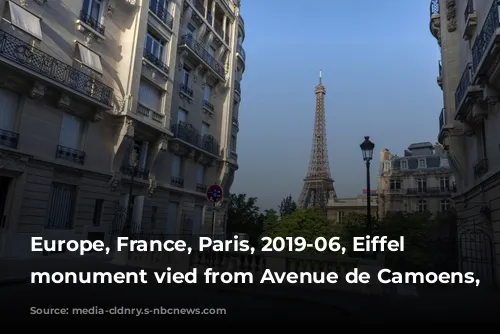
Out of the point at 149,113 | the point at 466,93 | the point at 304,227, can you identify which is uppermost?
the point at 149,113

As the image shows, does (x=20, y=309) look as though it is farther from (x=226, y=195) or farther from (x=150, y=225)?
(x=226, y=195)

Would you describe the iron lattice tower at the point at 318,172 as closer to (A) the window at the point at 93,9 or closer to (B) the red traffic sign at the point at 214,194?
(A) the window at the point at 93,9

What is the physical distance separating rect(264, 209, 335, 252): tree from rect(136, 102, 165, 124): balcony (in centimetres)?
887

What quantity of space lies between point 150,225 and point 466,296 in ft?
49.5

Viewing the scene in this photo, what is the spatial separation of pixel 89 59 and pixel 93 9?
9.88 ft

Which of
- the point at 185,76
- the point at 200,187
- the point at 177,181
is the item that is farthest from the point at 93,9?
the point at 200,187

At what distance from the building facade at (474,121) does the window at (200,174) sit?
14.8 metres

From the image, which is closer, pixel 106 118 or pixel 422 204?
pixel 106 118

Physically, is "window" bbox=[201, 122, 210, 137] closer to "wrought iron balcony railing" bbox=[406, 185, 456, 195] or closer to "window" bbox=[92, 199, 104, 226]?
"window" bbox=[92, 199, 104, 226]

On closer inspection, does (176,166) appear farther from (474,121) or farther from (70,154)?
(474,121)

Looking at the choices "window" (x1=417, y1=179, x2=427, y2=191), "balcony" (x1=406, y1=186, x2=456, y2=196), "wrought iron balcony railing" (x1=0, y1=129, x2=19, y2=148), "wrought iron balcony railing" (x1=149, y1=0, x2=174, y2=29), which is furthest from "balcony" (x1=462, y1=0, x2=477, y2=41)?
"window" (x1=417, y1=179, x2=427, y2=191)

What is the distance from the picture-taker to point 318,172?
7681 cm

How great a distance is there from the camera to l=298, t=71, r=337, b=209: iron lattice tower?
74.6 metres

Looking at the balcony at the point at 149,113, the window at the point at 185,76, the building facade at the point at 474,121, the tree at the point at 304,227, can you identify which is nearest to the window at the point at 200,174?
the balcony at the point at 149,113
